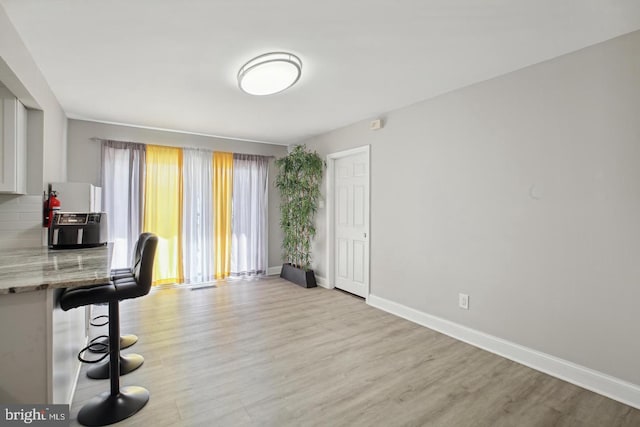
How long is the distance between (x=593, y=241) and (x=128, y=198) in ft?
17.1

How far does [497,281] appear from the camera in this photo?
110 inches

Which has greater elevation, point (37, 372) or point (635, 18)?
point (635, 18)

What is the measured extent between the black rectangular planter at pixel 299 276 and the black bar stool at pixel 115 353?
2999 mm

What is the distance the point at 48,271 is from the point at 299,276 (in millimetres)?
3642

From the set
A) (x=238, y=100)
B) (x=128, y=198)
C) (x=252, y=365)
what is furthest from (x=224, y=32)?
(x=128, y=198)

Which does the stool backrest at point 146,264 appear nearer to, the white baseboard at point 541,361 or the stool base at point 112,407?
the stool base at point 112,407

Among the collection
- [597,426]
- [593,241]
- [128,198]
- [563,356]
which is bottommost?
[597,426]

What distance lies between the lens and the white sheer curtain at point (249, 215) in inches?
211

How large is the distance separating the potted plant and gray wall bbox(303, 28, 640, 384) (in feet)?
5.51

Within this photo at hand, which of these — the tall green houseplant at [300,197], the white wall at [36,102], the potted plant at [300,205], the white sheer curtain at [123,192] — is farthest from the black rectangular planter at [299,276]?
the white wall at [36,102]

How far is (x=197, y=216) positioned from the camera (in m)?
4.99

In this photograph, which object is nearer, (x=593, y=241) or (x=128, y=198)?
(x=593, y=241)

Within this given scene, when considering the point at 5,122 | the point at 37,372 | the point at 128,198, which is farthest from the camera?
the point at 128,198

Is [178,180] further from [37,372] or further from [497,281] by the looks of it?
[497,281]
